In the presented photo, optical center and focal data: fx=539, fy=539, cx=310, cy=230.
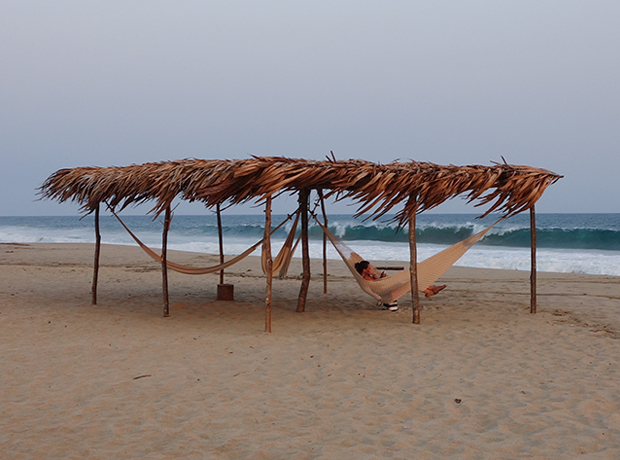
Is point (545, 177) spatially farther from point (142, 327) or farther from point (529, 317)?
point (142, 327)

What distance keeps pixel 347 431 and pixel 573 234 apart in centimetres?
1685

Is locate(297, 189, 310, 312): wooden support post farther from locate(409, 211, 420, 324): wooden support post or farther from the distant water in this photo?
the distant water

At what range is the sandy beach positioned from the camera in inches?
87.3

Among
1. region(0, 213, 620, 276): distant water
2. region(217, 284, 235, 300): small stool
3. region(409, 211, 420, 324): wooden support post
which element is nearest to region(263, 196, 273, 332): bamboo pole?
region(409, 211, 420, 324): wooden support post

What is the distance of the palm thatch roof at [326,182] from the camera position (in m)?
3.99

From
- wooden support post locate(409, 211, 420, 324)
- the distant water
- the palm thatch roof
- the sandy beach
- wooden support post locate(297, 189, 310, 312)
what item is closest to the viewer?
the sandy beach

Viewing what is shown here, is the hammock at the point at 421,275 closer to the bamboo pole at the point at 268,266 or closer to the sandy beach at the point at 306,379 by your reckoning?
the sandy beach at the point at 306,379

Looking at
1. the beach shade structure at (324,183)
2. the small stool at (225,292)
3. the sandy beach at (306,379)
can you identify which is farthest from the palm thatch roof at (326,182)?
the small stool at (225,292)

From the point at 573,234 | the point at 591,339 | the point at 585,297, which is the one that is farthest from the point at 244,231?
the point at 591,339

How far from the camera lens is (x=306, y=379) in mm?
3068

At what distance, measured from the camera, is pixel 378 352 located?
365 cm

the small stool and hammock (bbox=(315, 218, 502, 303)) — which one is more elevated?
hammock (bbox=(315, 218, 502, 303))

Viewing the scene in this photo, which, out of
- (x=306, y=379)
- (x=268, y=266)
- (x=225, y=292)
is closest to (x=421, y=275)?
(x=268, y=266)

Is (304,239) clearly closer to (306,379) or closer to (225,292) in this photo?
(225,292)
